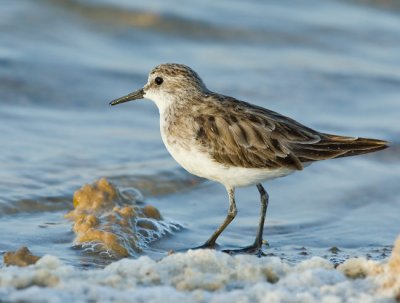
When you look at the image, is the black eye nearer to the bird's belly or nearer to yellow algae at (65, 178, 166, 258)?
the bird's belly

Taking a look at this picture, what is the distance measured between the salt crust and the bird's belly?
1.33 m

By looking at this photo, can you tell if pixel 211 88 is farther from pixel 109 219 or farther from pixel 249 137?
pixel 249 137

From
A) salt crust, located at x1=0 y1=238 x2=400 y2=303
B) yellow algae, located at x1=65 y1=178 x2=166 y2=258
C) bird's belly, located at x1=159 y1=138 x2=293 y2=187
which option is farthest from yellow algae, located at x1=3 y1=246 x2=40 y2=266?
bird's belly, located at x1=159 y1=138 x2=293 y2=187

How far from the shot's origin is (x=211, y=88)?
1148cm

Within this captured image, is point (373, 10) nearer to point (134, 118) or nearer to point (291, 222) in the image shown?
point (134, 118)

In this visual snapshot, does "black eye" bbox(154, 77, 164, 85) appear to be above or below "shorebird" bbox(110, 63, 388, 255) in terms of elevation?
above

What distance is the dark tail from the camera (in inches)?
261

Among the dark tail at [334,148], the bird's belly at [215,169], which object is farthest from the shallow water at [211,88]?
the dark tail at [334,148]

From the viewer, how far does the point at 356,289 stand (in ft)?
16.1

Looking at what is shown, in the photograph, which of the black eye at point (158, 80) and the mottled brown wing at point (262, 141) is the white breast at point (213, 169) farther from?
the black eye at point (158, 80)

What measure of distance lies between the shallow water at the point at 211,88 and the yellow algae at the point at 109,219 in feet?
0.51

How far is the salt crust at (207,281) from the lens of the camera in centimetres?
470

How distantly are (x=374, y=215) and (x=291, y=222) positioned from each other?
0.82 m

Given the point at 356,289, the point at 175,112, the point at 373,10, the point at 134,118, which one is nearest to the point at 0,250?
the point at 175,112
